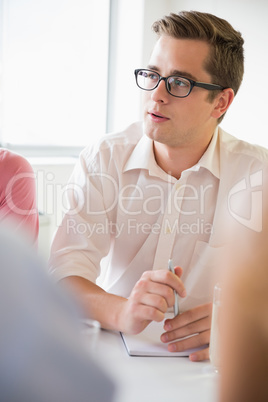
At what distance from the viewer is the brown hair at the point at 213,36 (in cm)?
163

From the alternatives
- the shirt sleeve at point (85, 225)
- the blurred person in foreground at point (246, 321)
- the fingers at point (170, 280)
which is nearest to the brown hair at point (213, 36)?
the shirt sleeve at point (85, 225)

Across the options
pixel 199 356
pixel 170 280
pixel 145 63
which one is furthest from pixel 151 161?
pixel 145 63

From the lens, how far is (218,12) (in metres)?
2.86

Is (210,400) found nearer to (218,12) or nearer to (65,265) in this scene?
(65,265)

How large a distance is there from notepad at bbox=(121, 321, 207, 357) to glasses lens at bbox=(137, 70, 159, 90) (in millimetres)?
820

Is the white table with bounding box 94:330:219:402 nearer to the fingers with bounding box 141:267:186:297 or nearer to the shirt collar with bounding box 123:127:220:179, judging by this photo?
the fingers with bounding box 141:267:186:297

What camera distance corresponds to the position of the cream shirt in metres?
1.60

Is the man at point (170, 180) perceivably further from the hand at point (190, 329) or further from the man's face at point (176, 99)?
the hand at point (190, 329)

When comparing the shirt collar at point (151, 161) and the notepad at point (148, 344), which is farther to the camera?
the shirt collar at point (151, 161)

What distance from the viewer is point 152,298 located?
109cm

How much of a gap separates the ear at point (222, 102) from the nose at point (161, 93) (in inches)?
10.0

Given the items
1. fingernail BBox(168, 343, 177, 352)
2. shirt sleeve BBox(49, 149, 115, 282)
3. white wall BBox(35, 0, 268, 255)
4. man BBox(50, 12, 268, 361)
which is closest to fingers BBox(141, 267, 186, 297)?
Result: fingernail BBox(168, 343, 177, 352)

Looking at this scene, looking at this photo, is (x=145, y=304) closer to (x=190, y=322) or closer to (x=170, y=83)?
(x=190, y=322)

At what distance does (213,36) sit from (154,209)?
0.63m
